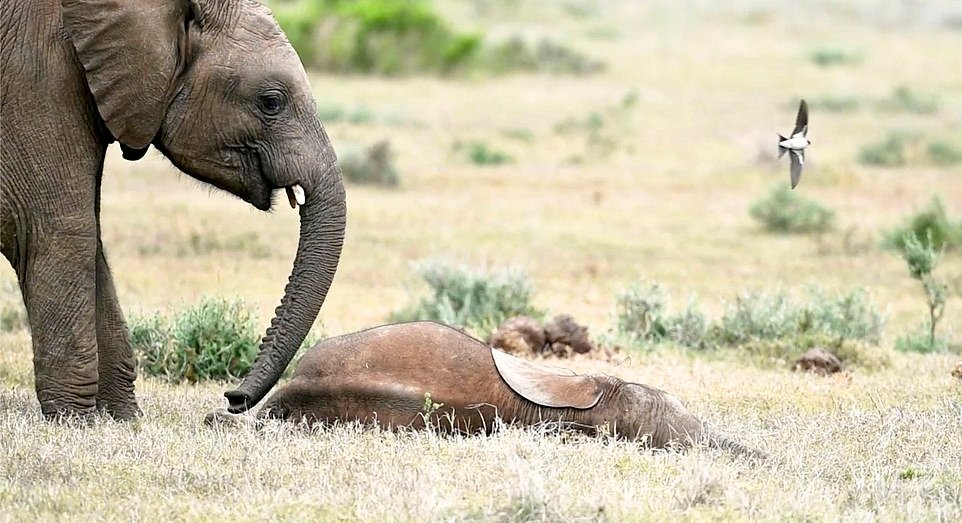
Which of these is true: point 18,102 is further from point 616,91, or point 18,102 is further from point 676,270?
point 616,91

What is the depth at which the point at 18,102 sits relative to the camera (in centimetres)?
733

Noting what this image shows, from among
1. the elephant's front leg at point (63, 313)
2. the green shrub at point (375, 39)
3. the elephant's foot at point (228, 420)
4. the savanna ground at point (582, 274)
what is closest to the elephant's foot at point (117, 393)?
the savanna ground at point (582, 274)

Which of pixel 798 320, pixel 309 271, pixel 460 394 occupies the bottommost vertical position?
pixel 798 320

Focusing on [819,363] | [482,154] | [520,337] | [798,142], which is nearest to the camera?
[798,142]

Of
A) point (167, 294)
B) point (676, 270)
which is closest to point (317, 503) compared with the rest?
point (167, 294)

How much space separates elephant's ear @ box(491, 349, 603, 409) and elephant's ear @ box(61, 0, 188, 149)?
1.96m

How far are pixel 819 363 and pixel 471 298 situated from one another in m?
3.21

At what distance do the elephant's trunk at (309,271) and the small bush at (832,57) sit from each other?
33.2 meters

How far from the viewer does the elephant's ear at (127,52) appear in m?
7.19

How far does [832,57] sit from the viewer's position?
131ft

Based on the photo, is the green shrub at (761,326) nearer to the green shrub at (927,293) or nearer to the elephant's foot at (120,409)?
the green shrub at (927,293)

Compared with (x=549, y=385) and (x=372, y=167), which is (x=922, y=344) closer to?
(x=549, y=385)

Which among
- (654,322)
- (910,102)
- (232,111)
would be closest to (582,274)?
(654,322)

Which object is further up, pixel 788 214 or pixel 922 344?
pixel 922 344
